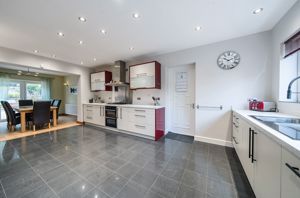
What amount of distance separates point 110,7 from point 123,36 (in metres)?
0.86

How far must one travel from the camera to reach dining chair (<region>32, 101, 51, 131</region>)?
3886mm

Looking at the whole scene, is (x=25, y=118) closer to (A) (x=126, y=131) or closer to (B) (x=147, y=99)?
(A) (x=126, y=131)

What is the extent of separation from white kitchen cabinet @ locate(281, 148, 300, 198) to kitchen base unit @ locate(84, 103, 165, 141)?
2.44 metres

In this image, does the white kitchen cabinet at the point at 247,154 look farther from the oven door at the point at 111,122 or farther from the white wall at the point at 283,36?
the oven door at the point at 111,122

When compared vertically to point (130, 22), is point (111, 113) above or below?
below

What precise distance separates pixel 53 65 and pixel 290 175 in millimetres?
5739

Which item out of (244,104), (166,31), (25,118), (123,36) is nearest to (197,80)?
(244,104)

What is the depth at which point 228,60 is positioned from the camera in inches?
106

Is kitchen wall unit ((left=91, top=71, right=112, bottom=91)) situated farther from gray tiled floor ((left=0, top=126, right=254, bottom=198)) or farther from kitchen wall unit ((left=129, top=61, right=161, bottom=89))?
gray tiled floor ((left=0, top=126, right=254, bottom=198))

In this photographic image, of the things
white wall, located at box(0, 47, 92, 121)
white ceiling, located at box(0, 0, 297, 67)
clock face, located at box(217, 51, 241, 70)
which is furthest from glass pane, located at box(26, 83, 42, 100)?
clock face, located at box(217, 51, 241, 70)

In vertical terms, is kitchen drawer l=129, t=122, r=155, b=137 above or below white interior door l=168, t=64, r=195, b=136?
below

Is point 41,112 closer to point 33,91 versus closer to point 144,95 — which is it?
point 144,95

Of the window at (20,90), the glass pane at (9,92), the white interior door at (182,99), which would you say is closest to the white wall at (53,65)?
the window at (20,90)

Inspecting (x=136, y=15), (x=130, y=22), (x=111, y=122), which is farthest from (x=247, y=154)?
(x=111, y=122)
